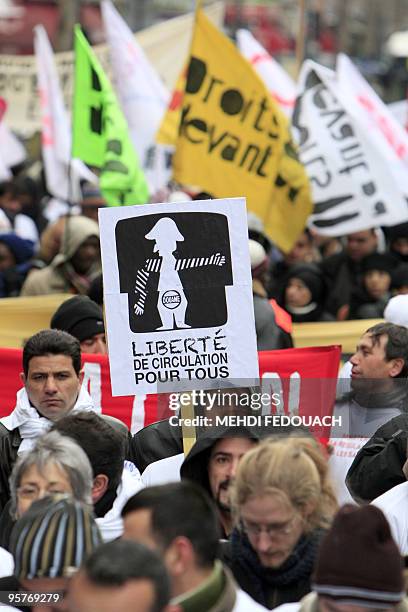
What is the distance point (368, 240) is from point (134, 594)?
8.51 m

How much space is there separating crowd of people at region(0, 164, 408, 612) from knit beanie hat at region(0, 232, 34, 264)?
3.59 metres

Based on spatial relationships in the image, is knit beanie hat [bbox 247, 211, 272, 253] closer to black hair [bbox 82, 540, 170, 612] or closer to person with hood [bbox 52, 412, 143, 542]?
person with hood [bbox 52, 412, 143, 542]

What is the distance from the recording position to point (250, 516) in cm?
423

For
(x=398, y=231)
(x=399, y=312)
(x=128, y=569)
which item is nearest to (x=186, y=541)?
(x=128, y=569)

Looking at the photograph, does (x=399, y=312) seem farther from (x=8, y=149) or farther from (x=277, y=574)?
(x=8, y=149)

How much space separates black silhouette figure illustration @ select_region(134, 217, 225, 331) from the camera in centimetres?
602

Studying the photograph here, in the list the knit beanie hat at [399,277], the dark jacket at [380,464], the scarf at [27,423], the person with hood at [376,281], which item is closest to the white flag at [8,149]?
the person with hood at [376,281]

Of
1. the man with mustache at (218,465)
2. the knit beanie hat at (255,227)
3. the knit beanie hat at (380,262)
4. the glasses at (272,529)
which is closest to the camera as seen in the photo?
the glasses at (272,529)

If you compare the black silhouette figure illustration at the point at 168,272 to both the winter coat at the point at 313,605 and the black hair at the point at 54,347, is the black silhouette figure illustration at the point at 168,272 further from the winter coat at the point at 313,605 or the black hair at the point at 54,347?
the winter coat at the point at 313,605

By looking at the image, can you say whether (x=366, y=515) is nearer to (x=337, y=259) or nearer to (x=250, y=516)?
(x=250, y=516)

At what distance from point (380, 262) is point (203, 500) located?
7.43 m

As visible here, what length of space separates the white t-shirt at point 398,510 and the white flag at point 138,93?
9.32m

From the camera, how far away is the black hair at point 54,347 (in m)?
6.12

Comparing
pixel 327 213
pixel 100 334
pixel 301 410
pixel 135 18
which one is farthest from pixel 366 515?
pixel 135 18
